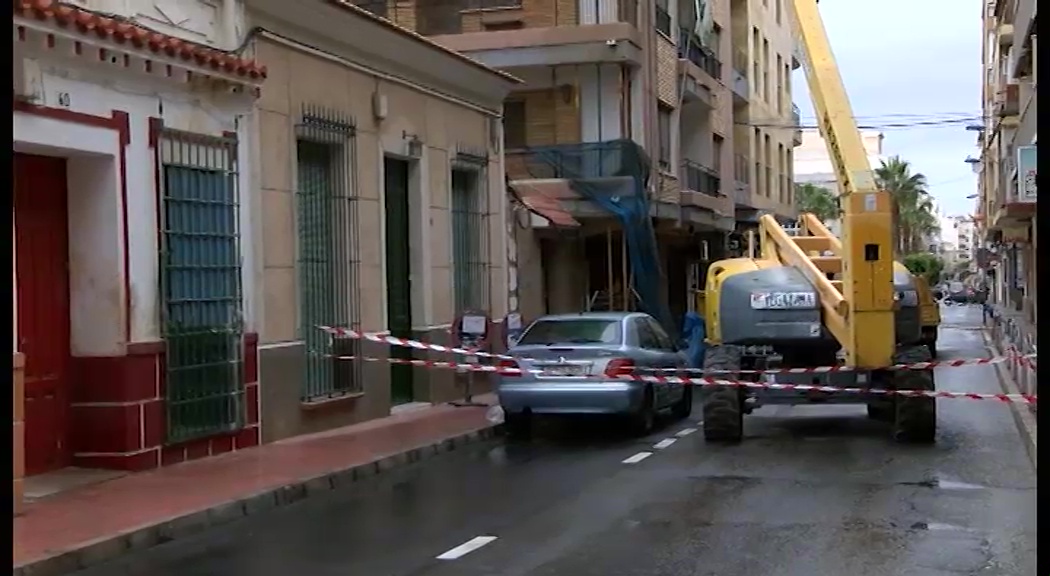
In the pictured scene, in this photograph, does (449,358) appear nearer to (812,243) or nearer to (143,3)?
(812,243)

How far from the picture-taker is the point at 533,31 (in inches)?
1050

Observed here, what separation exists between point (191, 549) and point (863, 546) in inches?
180

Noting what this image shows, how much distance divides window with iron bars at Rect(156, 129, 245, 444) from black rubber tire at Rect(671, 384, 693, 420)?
636 cm

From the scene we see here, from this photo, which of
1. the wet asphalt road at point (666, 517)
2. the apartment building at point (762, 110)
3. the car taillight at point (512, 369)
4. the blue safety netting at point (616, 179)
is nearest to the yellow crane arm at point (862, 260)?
the wet asphalt road at point (666, 517)

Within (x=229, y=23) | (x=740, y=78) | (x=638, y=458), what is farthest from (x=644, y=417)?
(x=740, y=78)

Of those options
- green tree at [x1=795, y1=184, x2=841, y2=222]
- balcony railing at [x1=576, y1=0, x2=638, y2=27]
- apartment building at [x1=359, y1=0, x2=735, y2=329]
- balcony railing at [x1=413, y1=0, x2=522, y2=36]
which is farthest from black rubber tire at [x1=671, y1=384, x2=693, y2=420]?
green tree at [x1=795, y1=184, x2=841, y2=222]

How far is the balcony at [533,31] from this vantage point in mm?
26516

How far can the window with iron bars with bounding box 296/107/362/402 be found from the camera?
15.8m

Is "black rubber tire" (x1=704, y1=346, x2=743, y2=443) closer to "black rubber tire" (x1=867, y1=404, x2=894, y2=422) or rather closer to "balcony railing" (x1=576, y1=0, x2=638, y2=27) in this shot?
"black rubber tire" (x1=867, y1=404, x2=894, y2=422)

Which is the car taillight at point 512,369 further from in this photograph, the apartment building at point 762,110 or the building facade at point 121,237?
the apartment building at point 762,110

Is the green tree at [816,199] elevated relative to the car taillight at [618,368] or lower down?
elevated

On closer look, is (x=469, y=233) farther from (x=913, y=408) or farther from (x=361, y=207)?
(x=913, y=408)

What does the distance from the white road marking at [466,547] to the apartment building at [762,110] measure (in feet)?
99.4

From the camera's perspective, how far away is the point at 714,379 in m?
14.9
